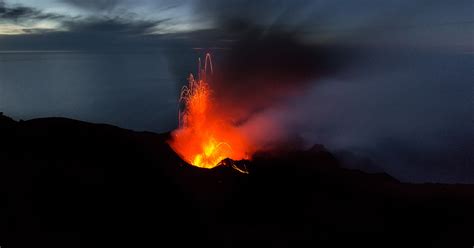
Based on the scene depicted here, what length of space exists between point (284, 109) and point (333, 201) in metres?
92.9

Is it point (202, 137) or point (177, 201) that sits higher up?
point (202, 137)

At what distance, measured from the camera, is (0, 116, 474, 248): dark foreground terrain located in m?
24.8

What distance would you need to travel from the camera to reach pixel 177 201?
97.4ft

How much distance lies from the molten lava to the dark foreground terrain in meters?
4.90

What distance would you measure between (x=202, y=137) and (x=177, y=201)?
16.0 metres

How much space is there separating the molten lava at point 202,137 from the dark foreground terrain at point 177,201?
4904 mm

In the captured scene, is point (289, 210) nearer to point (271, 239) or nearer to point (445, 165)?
point (271, 239)

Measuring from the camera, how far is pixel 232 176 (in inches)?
1340

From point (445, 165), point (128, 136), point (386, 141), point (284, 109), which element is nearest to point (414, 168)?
point (445, 165)

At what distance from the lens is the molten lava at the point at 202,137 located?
40750 mm

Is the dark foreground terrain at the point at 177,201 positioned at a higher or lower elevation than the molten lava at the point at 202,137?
lower

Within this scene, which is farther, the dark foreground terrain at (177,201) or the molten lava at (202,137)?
the molten lava at (202,137)

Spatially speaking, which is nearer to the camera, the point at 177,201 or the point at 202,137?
the point at 177,201

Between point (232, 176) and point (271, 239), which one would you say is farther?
point (232, 176)
